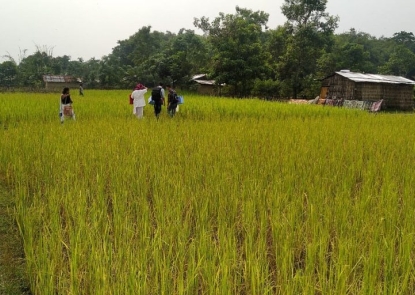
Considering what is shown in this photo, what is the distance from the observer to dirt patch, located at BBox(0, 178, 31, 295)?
2.17 m

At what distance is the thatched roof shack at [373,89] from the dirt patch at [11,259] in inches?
757

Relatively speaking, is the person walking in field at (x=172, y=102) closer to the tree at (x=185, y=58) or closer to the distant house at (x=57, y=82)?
the tree at (x=185, y=58)

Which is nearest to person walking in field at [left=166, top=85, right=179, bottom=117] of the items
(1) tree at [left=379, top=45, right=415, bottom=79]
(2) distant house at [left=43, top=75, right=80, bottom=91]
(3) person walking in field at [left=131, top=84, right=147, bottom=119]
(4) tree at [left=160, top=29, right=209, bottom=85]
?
(3) person walking in field at [left=131, top=84, right=147, bottom=119]

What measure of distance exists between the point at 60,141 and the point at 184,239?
14.1ft

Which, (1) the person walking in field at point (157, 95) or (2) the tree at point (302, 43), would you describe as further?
(2) the tree at point (302, 43)

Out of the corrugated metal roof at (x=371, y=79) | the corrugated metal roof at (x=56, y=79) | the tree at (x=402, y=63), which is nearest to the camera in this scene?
the corrugated metal roof at (x=371, y=79)

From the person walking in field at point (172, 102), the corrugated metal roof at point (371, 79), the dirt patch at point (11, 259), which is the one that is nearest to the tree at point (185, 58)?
the corrugated metal roof at point (371, 79)

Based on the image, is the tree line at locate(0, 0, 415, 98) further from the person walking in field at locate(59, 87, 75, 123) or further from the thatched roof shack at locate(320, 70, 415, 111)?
the person walking in field at locate(59, 87, 75, 123)

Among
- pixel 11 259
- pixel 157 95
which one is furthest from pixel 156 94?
pixel 11 259

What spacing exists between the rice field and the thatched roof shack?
586 inches

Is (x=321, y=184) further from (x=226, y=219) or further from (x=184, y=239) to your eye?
(x=184, y=239)

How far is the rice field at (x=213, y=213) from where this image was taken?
77.2 inches

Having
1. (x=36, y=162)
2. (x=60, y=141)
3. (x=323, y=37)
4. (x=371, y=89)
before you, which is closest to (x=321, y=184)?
(x=36, y=162)

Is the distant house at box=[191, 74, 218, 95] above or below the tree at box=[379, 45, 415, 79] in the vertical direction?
below
